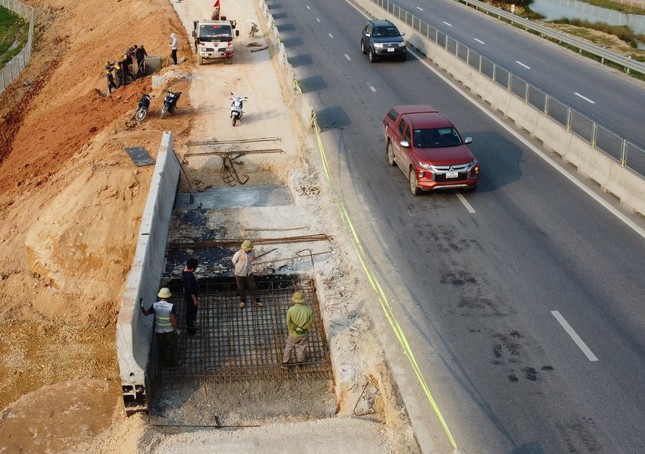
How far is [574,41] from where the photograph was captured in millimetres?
41312

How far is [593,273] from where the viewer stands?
16.7 meters

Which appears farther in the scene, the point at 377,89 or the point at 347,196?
the point at 377,89

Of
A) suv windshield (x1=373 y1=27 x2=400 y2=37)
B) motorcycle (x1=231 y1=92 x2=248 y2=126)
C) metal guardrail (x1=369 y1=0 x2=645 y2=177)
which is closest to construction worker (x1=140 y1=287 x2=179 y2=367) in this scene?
metal guardrail (x1=369 y1=0 x2=645 y2=177)

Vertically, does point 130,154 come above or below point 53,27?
above

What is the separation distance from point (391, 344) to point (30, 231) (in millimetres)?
10860

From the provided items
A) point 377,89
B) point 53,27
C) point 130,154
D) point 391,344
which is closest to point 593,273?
point 391,344

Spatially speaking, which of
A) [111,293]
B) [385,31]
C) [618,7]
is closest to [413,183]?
[111,293]

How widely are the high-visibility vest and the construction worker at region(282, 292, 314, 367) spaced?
2.16m

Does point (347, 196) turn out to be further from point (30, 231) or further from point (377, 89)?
point (377, 89)

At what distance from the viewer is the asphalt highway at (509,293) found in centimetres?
1235

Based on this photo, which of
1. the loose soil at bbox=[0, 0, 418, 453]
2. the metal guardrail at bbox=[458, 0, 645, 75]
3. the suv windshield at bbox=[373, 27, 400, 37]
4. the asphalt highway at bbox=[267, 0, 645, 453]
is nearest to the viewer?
the asphalt highway at bbox=[267, 0, 645, 453]

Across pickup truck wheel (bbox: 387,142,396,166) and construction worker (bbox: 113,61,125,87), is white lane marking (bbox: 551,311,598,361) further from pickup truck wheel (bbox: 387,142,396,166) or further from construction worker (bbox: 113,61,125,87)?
construction worker (bbox: 113,61,125,87)

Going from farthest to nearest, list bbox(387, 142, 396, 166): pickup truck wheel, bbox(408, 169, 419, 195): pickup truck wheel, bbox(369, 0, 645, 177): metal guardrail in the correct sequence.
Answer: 1. bbox(387, 142, 396, 166): pickup truck wheel
2. bbox(408, 169, 419, 195): pickup truck wheel
3. bbox(369, 0, 645, 177): metal guardrail

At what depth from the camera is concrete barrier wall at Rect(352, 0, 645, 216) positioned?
20109 millimetres
